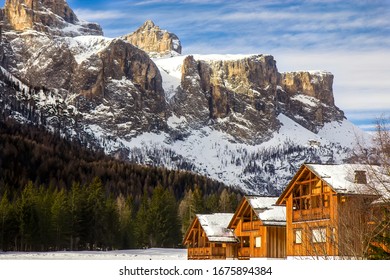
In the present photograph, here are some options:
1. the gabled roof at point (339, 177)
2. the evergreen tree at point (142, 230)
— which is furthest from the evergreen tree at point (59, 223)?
the gabled roof at point (339, 177)

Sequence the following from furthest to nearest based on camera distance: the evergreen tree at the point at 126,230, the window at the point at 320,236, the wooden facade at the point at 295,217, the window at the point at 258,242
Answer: the evergreen tree at the point at 126,230 → the window at the point at 258,242 → the wooden facade at the point at 295,217 → the window at the point at 320,236

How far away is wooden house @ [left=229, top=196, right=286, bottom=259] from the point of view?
37.5 m

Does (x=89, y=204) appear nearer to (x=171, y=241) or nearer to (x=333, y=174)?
(x=171, y=241)

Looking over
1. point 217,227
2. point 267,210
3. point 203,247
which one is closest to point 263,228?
point 267,210

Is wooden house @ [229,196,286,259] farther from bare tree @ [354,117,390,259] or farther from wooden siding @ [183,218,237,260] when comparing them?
bare tree @ [354,117,390,259]

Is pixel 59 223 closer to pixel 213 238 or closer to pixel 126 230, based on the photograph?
pixel 126 230

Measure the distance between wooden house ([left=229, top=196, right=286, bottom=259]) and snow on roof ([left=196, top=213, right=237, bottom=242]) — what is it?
5.99 feet

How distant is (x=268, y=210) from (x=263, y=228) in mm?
1090

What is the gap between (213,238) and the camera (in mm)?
43031

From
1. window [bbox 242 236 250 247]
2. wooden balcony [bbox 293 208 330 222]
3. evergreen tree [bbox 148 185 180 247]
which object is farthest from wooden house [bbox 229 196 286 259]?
evergreen tree [bbox 148 185 180 247]

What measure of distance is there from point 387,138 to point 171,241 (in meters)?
69.7

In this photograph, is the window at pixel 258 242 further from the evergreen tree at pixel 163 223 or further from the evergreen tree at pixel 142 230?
the evergreen tree at pixel 163 223

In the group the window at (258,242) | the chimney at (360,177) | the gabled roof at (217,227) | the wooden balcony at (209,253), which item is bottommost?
the wooden balcony at (209,253)

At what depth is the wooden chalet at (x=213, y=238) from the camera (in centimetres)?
4291
